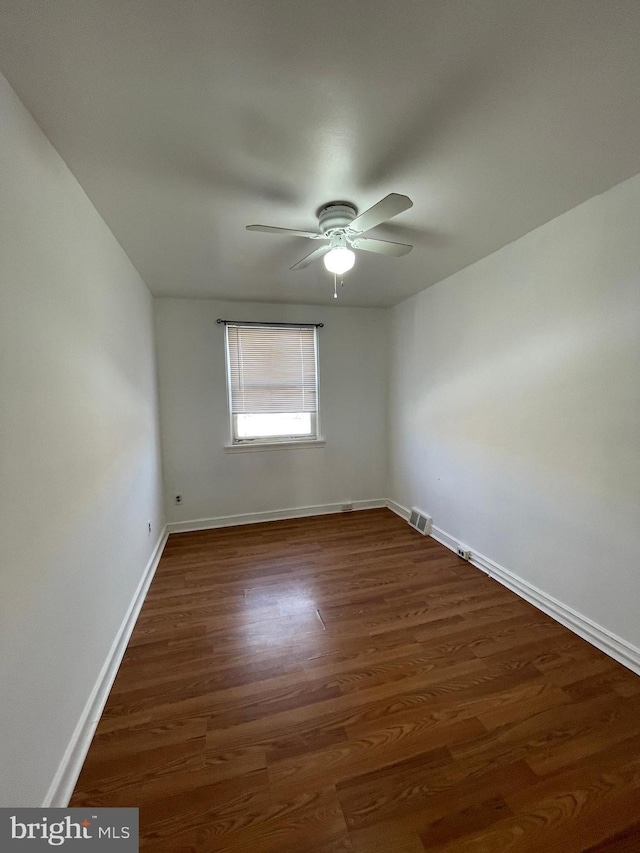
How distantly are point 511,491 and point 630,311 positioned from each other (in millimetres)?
1297

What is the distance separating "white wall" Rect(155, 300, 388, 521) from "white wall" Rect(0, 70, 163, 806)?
1.46m

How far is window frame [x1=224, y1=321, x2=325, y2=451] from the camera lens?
3596 mm

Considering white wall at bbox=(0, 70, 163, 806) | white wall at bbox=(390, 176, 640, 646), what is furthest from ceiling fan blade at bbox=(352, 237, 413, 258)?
white wall at bbox=(0, 70, 163, 806)

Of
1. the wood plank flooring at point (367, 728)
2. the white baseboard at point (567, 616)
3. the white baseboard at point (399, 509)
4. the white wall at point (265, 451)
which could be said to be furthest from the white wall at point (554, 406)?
the white wall at point (265, 451)

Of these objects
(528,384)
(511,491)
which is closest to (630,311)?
(528,384)

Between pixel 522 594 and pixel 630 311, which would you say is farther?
pixel 522 594

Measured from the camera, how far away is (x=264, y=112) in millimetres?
1200

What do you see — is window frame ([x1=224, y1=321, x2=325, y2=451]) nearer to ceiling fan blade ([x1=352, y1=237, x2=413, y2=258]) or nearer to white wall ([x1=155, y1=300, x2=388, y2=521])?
white wall ([x1=155, y1=300, x2=388, y2=521])

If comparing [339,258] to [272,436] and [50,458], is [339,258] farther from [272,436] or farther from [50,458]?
[272,436]

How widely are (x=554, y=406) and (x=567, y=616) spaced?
1281 mm

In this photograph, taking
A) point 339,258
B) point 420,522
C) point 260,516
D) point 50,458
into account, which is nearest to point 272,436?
point 260,516

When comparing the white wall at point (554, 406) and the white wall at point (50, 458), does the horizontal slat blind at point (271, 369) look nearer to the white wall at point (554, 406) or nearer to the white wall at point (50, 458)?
the white wall at point (554, 406)

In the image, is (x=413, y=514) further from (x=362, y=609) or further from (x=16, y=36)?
(x=16, y=36)

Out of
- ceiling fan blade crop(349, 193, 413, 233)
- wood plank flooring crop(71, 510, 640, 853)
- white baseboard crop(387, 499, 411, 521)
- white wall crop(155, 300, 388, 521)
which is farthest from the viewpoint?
white baseboard crop(387, 499, 411, 521)
